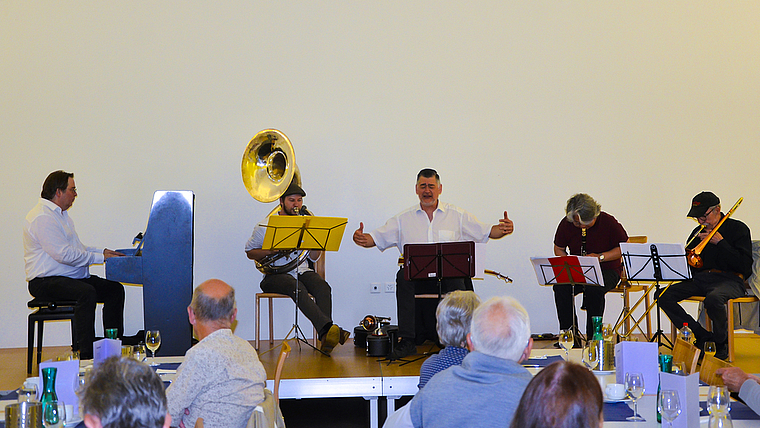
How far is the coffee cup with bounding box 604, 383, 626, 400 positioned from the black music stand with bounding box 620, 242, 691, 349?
2542 millimetres

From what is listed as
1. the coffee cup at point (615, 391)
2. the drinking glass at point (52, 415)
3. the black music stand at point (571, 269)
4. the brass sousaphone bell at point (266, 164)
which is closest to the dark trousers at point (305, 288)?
the brass sousaphone bell at point (266, 164)

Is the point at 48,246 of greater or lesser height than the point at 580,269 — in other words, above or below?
above

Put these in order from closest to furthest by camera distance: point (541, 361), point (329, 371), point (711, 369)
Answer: point (711, 369) → point (541, 361) → point (329, 371)

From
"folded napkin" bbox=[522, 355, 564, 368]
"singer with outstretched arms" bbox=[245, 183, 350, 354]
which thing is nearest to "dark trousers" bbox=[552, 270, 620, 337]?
"singer with outstretched arms" bbox=[245, 183, 350, 354]

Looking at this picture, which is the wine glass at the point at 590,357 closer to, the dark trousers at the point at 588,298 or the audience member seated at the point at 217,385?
the audience member seated at the point at 217,385

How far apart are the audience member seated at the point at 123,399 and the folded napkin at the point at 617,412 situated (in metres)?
1.44

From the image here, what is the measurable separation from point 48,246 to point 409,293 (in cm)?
274

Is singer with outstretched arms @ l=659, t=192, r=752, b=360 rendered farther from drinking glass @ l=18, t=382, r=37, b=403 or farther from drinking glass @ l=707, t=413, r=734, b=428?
drinking glass @ l=18, t=382, r=37, b=403

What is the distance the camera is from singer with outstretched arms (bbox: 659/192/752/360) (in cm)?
508

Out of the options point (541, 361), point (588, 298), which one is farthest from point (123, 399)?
point (588, 298)

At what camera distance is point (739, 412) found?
7.14 feet

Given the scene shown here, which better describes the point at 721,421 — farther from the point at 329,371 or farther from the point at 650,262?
the point at 650,262

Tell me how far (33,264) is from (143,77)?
2.29 m

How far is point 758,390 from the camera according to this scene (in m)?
2.07
